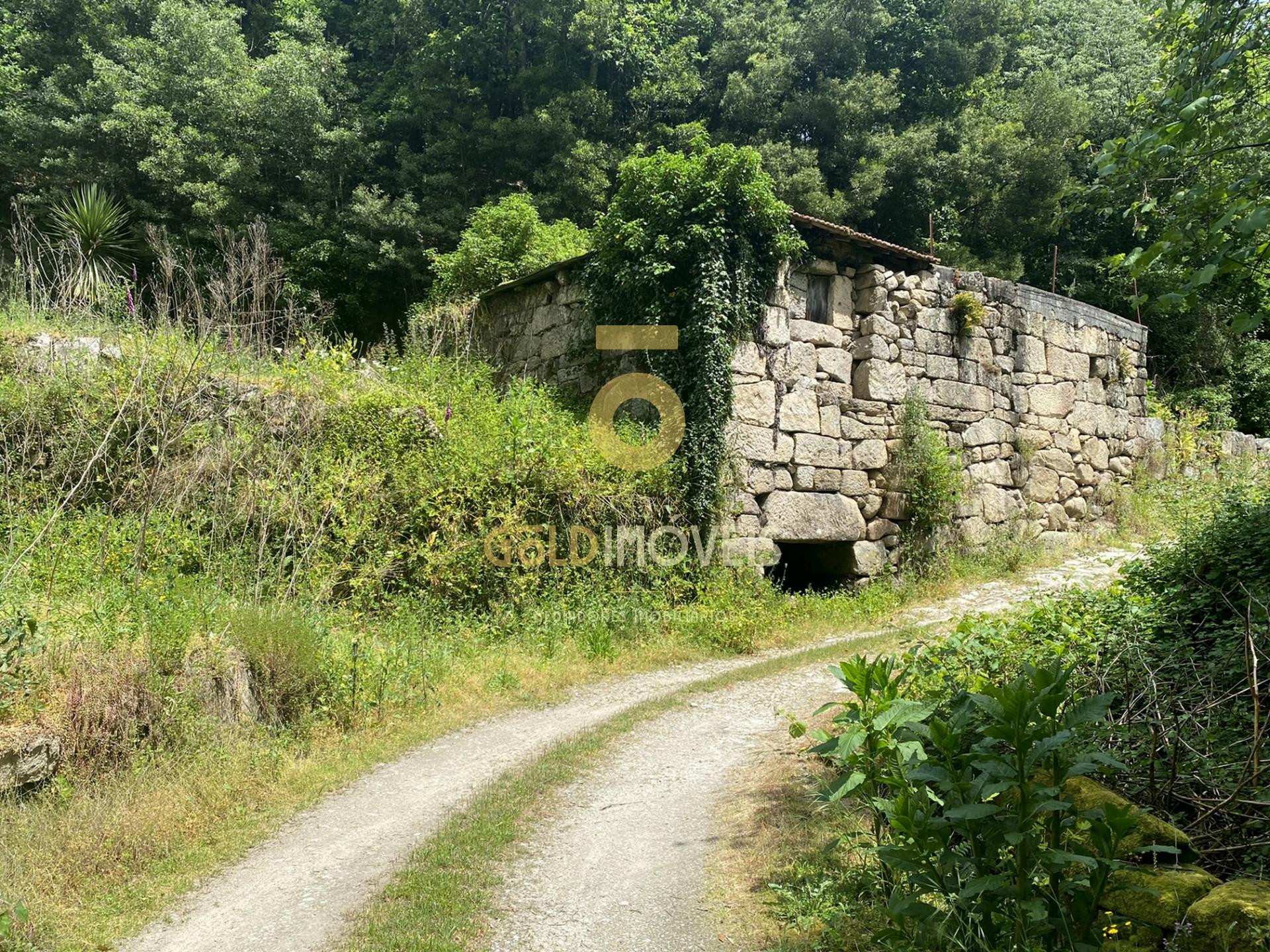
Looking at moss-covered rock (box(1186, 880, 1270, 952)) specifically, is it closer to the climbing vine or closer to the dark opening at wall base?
the climbing vine

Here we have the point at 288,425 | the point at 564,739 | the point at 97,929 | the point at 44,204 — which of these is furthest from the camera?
the point at 44,204

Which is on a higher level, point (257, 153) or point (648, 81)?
point (648, 81)

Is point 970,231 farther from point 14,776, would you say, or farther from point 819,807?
point 14,776

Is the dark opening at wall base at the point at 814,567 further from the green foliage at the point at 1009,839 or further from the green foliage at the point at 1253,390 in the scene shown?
the green foliage at the point at 1253,390

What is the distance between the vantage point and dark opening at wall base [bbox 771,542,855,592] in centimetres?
1028

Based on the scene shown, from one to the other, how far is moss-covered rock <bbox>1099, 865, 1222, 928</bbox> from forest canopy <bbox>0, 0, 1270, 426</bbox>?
1536 centimetres

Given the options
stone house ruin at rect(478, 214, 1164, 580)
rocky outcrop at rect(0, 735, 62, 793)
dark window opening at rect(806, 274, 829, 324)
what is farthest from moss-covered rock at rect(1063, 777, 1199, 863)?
dark window opening at rect(806, 274, 829, 324)

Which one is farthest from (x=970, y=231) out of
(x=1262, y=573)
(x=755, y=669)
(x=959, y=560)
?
(x=1262, y=573)

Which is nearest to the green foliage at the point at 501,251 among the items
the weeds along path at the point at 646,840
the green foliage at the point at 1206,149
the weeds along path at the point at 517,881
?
the weeds along path at the point at 517,881

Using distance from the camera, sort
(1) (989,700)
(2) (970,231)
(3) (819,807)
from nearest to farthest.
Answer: (1) (989,700), (3) (819,807), (2) (970,231)

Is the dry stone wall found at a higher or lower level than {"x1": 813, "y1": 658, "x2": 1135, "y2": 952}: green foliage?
higher

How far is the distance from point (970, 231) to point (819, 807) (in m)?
17.8

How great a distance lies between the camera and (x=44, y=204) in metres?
16.5

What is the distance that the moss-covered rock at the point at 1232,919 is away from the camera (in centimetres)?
232
